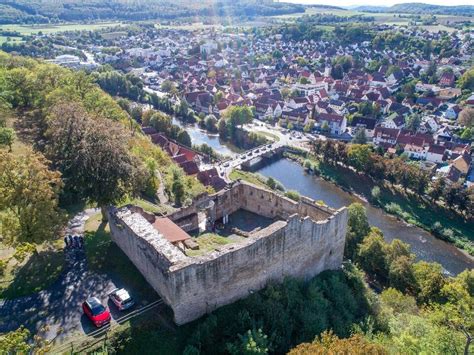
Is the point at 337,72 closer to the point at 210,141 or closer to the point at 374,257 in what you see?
the point at 210,141

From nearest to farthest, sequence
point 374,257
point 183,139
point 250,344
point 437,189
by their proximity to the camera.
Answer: point 250,344
point 374,257
point 437,189
point 183,139

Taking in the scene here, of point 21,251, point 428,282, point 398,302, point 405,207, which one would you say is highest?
point 21,251

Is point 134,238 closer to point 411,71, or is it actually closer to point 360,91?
point 360,91

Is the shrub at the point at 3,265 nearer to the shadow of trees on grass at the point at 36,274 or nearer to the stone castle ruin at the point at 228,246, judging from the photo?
the shadow of trees on grass at the point at 36,274

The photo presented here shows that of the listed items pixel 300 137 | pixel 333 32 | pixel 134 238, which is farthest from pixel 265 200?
pixel 333 32

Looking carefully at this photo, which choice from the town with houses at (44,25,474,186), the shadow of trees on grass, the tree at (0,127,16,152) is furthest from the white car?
the town with houses at (44,25,474,186)

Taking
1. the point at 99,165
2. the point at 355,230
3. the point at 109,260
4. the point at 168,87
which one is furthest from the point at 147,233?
the point at 168,87
